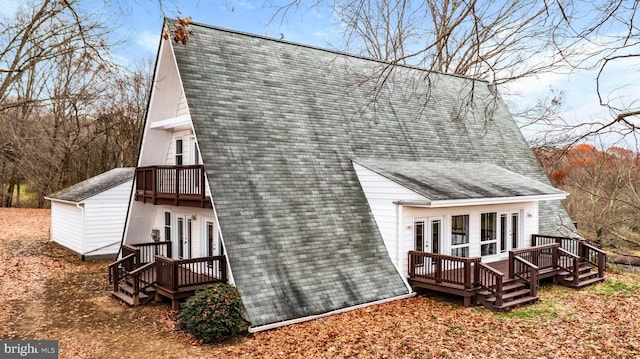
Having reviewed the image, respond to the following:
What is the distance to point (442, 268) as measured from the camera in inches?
541

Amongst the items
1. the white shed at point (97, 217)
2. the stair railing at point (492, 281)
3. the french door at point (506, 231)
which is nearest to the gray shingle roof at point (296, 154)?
the stair railing at point (492, 281)

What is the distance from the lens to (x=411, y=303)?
12539 millimetres

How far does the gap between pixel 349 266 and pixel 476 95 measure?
44.7 feet

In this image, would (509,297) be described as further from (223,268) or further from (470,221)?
(223,268)

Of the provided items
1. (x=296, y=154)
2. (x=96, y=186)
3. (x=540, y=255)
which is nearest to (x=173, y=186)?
(x=296, y=154)

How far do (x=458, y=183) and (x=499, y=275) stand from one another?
3663 mm

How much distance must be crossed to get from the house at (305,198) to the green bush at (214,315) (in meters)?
→ 0.36

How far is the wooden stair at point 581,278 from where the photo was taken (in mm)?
15000

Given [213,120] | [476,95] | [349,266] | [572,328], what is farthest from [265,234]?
[476,95]

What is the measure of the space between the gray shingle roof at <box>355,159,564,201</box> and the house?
0.31 feet

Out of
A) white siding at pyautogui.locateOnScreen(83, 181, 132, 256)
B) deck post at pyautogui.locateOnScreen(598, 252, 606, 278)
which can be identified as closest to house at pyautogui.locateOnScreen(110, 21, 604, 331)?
deck post at pyautogui.locateOnScreen(598, 252, 606, 278)

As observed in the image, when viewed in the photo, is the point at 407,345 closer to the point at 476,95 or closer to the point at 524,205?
the point at 524,205

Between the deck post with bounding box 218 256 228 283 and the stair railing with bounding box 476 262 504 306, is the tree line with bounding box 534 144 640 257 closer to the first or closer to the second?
the stair railing with bounding box 476 262 504 306

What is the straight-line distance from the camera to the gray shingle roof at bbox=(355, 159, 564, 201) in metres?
13.4
